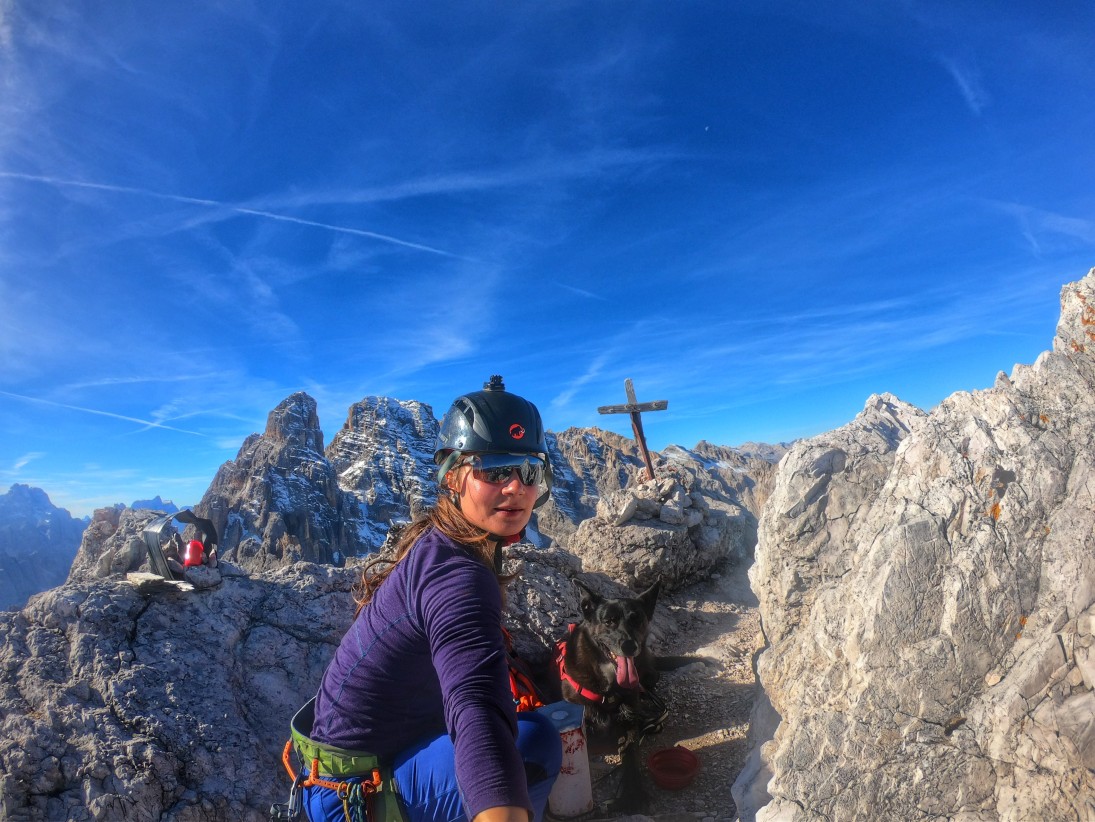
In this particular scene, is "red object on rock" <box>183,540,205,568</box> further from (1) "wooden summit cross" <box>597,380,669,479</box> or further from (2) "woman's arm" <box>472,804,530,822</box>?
(1) "wooden summit cross" <box>597,380,669,479</box>

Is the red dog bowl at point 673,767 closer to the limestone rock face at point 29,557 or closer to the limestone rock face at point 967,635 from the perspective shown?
the limestone rock face at point 967,635

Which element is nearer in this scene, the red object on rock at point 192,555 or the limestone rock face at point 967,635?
the limestone rock face at point 967,635

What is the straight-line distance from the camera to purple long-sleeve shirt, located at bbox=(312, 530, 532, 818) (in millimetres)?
1563

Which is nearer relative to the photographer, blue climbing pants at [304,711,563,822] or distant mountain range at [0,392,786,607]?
blue climbing pants at [304,711,563,822]

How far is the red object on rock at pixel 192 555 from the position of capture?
4.67 metres

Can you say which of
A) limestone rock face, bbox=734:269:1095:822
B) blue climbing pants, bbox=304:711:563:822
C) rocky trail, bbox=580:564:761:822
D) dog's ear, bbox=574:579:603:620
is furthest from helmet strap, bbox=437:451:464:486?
dog's ear, bbox=574:579:603:620

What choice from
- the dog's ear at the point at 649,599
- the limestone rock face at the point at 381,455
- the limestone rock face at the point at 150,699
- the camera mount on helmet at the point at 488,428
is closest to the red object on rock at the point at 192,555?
the limestone rock face at the point at 150,699

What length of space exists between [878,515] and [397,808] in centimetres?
315

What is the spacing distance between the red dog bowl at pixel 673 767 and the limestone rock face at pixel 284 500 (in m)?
74.1

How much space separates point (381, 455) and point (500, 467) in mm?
109174

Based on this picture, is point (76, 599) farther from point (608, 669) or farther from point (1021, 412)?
point (1021, 412)

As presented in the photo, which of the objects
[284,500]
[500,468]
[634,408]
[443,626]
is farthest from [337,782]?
[284,500]

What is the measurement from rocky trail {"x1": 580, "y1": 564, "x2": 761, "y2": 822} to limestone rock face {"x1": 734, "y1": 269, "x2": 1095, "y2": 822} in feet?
3.12

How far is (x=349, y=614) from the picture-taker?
16.9 feet
